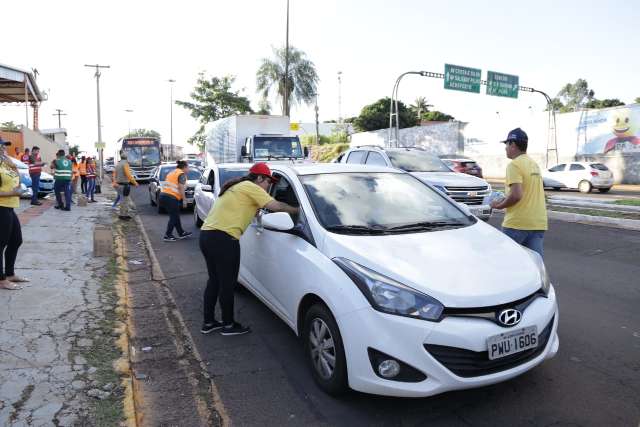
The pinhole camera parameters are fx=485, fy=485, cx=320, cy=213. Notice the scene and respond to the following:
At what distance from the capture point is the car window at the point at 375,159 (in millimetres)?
11168

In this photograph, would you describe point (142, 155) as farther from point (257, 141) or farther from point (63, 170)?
point (63, 170)

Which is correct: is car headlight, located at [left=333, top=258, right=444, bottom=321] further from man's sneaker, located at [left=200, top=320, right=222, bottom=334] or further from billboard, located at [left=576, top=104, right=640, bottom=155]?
billboard, located at [left=576, top=104, right=640, bottom=155]

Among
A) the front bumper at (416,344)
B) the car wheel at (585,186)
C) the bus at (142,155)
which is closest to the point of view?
the front bumper at (416,344)

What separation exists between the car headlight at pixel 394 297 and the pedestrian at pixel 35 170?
12999 mm

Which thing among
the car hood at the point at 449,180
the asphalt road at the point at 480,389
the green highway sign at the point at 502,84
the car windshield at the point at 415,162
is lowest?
the asphalt road at the point at 480,389

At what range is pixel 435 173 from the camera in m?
10.7

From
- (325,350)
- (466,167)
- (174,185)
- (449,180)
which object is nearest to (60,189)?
(174,185)


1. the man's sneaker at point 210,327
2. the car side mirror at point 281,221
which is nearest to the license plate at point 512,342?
the car side mirror at point 281,221

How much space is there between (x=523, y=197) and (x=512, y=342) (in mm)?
2061

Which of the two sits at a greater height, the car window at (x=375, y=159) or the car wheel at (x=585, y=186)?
the car window at (x=375, y=159)

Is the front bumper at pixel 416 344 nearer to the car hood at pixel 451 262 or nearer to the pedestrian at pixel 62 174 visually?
the car hood at pixel 451 262

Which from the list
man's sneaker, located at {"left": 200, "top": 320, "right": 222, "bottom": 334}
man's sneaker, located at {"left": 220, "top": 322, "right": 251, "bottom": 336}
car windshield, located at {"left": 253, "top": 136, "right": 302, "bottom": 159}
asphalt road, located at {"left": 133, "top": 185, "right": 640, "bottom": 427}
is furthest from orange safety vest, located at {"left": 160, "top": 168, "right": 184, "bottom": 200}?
car windshield, located at {"left": 253, "top": 136, "right": 302, "bottom": 159}

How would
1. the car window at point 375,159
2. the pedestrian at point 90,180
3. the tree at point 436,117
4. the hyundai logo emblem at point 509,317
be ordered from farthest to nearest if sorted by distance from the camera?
the tree at point 436,117 → the pedestrian at point 90,180 → the car window at point 375,159 → the hyundai logo emblem at point 509,317

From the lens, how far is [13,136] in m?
28.1
